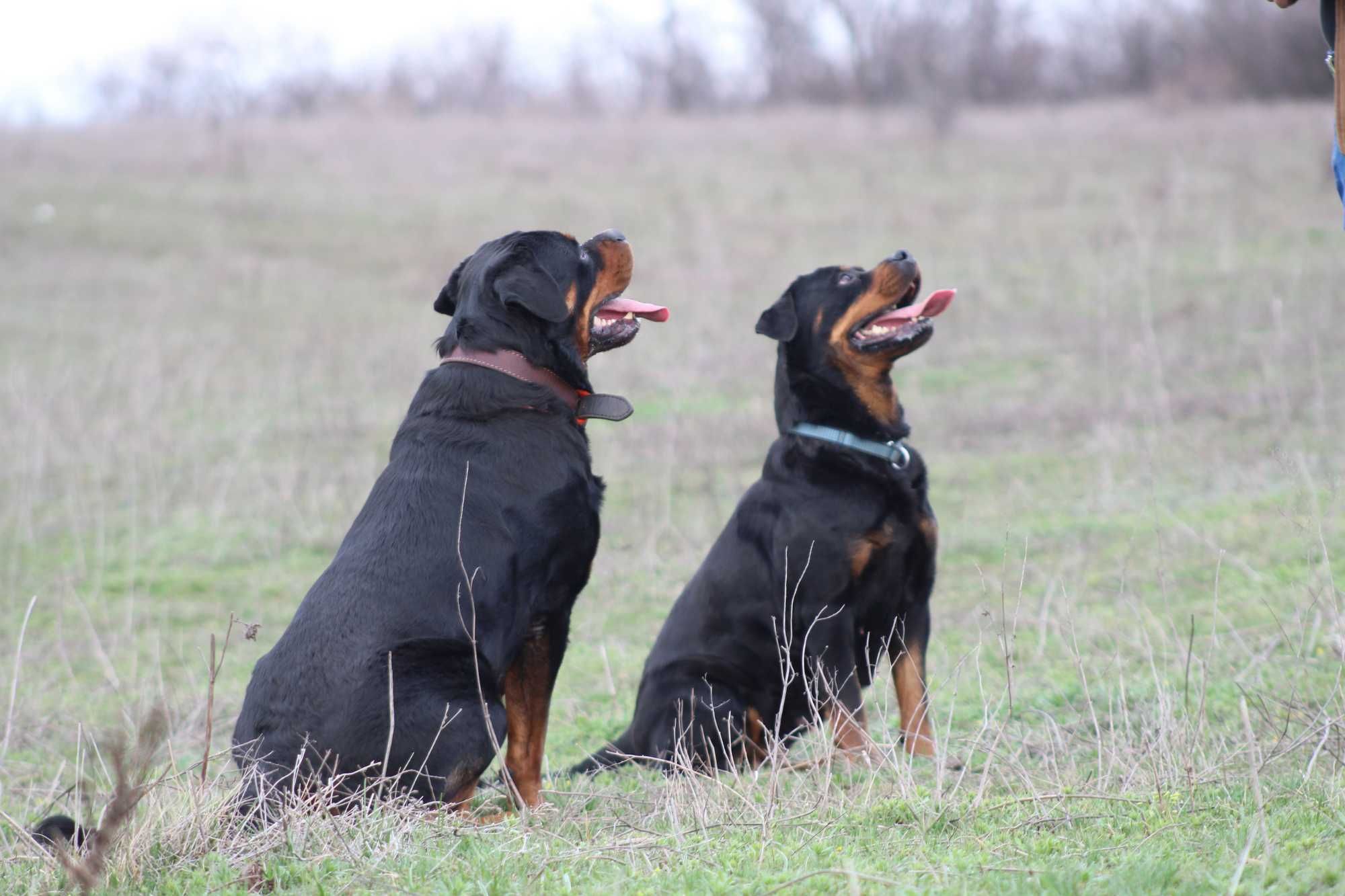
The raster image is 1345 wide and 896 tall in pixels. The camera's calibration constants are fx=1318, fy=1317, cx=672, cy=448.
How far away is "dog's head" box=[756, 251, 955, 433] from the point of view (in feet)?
16.0

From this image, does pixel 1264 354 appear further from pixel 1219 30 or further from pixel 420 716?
pixel 1219 30

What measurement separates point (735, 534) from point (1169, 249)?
13.6m

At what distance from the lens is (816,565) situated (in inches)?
178

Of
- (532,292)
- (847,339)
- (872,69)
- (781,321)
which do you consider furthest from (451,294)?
(872,69)

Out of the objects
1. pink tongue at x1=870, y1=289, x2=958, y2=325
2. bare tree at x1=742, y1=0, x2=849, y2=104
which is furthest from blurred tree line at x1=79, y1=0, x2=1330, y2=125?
pink tongue at x1=870, y1=289, x2=958, y2=325

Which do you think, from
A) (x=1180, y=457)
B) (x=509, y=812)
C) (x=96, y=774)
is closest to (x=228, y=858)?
(x=509, y=812)

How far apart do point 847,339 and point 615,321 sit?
92 centimetres

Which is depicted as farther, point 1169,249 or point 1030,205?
point 1030,205

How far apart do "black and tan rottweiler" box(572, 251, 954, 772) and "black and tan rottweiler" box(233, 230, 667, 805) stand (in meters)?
0.70

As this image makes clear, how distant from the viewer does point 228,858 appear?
3076mm

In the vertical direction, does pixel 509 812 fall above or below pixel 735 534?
below

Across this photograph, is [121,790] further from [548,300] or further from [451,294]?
[451,294]

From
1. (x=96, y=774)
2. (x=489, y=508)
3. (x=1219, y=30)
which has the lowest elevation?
(x=96, y=774)

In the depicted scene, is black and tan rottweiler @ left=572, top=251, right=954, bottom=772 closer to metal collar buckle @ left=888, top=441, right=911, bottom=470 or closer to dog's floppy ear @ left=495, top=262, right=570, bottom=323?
metal collar buckle @ left=888, top=441, right=911, bottom=470
